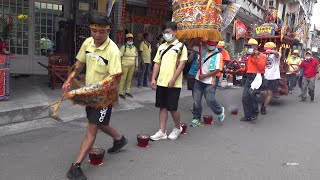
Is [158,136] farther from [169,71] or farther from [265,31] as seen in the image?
[265,31]

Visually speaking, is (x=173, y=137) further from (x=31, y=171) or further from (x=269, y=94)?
(x=269, y=94)

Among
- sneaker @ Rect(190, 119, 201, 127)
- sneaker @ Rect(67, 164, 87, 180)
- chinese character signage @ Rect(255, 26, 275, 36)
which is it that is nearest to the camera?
sneaker @ Rect(67, 164, 87, 180)

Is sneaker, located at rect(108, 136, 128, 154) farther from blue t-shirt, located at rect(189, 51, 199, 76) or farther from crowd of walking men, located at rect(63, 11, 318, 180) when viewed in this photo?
blue t-shirt, located at rect(189, 51, 199, 76)

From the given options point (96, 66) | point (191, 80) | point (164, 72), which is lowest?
point (191, 80)

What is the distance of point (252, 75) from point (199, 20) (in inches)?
81.5

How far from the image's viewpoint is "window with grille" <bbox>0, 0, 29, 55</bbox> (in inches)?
389

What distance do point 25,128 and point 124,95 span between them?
3408mm

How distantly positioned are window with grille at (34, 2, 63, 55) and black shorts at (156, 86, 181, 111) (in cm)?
672

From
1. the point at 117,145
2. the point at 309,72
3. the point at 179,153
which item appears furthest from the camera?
the point at 309,72

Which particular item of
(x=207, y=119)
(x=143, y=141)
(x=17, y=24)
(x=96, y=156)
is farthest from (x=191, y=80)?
(x=17, y=24)

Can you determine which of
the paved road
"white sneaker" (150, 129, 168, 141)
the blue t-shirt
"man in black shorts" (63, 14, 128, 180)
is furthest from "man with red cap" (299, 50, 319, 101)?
"man in black shorts" (63, 14, 128, 180)

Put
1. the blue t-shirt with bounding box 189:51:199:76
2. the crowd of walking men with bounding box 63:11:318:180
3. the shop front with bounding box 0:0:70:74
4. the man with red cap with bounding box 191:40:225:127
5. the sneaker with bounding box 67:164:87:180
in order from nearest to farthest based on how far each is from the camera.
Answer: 1. the sneaker with bounding box 67:164:87:180
2. the crowd of walking men with bounding box 63:11:318:180
3. the man with red cap with bounding box 191:40:225:127
4. the blue t-shirt with bounding box 189:51:199:76
5. the shop front with bounding box 0:0:70:74

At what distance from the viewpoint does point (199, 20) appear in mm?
5691

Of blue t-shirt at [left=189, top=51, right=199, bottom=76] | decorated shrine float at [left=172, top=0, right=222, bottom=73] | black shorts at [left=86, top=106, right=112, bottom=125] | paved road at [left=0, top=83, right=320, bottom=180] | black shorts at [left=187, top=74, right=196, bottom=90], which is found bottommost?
paved road at [left=0, top=83, right=320, bottom=180]
